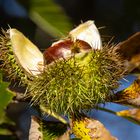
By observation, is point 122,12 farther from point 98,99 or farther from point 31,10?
point 98,99

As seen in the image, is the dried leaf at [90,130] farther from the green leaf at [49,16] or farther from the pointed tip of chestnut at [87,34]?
the green leaf at [49,16]

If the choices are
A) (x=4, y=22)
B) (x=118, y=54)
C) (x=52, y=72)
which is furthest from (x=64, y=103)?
(x=4, y=22)

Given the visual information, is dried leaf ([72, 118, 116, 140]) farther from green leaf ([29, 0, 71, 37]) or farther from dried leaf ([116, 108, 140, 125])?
green leaf ([29, 0, 71, 37])

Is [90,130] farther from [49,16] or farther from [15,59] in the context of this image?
[49,16]

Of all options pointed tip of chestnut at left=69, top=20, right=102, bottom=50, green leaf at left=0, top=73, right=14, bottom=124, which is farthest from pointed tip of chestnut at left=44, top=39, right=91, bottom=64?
green leaf at left=0, top=73, right=14, bottom=124

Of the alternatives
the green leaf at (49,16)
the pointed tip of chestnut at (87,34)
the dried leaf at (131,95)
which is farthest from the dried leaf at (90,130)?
the green leaf at (49,16)
